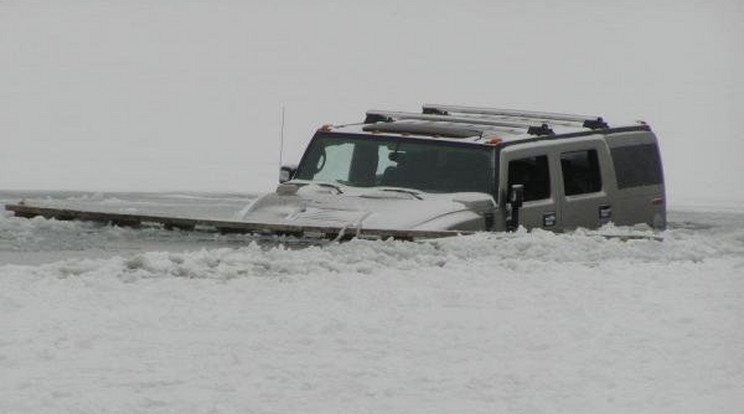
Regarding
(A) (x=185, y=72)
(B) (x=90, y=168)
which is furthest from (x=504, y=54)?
(B) (x=90, y=168)

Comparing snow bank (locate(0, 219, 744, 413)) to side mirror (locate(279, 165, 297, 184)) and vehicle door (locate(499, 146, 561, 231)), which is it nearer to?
vehicle door (locate(499, 146, 561, 231))

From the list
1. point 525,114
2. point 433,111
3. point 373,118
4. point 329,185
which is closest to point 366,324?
point 329,185

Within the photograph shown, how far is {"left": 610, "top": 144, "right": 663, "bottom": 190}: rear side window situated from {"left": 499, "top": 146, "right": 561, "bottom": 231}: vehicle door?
1032 mm

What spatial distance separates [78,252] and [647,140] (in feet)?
18.3

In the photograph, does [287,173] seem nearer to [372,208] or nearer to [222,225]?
[222,225]

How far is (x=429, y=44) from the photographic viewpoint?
53.7 metres

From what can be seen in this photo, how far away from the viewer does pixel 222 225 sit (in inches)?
546

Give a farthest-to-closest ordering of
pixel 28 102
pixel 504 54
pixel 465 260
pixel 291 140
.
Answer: pixel 504 54 → pixel 28 102 → pixel 291 140 → pixel 465 260

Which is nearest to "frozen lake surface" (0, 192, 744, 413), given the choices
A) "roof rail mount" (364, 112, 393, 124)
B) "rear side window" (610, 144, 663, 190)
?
"rear side window" (610, 144, 663, 190)

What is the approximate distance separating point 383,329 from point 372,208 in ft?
11.9

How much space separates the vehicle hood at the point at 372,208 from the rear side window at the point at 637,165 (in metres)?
1.91

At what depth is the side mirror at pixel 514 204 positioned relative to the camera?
1373cm

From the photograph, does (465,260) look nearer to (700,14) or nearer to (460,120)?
(460,120)

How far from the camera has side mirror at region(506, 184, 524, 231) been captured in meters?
13.7
